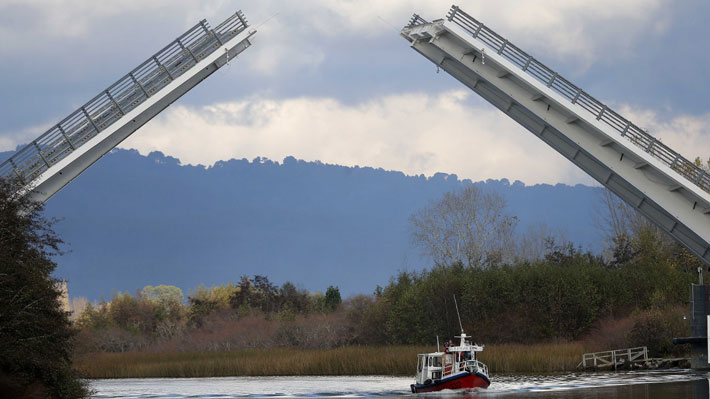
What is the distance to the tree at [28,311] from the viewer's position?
1484 centimetres

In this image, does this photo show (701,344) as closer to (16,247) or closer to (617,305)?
(617,305)

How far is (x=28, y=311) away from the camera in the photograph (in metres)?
15.5

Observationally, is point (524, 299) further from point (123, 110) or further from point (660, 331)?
point (123, 110)

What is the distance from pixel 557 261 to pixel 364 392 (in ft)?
77.7

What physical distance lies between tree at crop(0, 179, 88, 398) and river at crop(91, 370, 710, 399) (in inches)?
233

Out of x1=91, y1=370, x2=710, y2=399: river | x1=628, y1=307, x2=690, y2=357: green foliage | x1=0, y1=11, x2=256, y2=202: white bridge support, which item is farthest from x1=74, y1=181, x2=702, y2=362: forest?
x1=0, y1=11, x2=256, y2=202: white bridge support

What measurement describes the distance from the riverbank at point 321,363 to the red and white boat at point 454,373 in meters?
6.40

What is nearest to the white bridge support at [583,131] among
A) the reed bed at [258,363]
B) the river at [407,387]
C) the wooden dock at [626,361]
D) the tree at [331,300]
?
the river at [407,387]

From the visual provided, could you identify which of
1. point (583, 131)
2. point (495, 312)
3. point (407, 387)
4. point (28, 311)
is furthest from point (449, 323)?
point (28, 311)

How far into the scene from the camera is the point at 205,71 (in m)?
20.5

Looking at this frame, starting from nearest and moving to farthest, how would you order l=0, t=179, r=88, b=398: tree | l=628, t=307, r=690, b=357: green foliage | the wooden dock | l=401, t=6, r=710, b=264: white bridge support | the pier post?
l=0, t=179, r=88, b=398: tree, l=401, t=6, r=710, b=264: white bridge support, the pier post, the wooden dock, l=628, t=307, r=690, b=357: green foliage

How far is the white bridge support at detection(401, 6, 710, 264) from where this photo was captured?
64.3ft

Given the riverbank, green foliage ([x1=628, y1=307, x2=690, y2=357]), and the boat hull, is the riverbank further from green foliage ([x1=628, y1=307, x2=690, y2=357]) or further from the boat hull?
the boat hull

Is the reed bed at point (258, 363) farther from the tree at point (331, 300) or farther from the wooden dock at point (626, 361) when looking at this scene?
the tree at point (331, 300)
